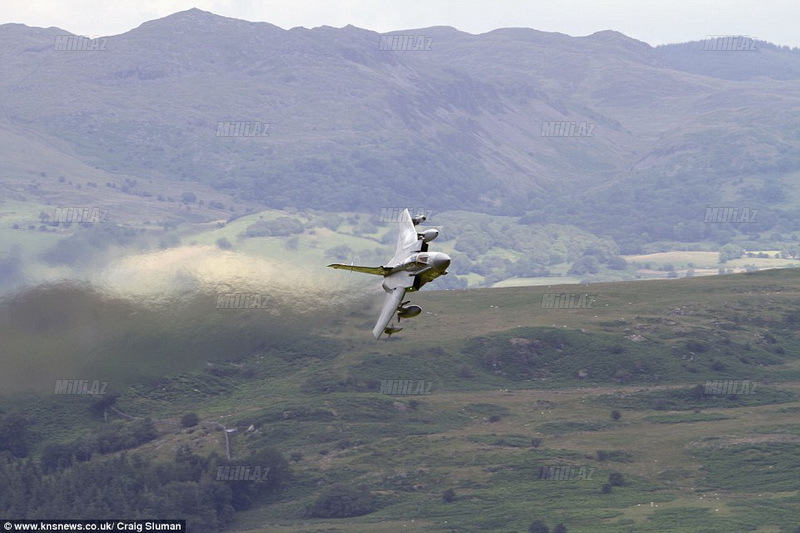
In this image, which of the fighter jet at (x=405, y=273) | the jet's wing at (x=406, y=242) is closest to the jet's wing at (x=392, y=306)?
the fighter jet at (x=405, y=273)

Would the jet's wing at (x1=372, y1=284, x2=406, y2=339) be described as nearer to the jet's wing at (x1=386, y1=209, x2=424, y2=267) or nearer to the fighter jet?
the fighter jet

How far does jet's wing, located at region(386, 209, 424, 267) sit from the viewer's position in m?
97.3

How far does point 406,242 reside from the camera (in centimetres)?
10462

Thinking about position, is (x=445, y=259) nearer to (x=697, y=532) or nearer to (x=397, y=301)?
(x=397, y=301)

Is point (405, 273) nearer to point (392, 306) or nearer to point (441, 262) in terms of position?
point (392, 306)

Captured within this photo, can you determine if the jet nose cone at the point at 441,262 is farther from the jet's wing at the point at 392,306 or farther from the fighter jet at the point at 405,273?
the jet's wing at the point at 392,306

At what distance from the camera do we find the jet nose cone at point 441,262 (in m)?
90.8

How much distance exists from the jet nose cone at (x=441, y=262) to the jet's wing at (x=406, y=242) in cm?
476

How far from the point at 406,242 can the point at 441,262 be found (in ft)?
45.5

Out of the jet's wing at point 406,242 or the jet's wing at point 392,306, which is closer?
the jet's wing at point 392,306

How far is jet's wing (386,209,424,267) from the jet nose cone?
4.76 metres

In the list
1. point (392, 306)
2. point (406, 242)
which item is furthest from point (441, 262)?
point (406, 242)

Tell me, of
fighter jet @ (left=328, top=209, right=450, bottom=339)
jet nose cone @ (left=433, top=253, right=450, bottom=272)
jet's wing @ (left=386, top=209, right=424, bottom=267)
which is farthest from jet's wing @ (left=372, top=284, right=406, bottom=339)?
jet nose cone @ (left=433, top=253, right=450, bottom=272)

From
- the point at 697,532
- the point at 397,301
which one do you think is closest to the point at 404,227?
the point at 397,301
